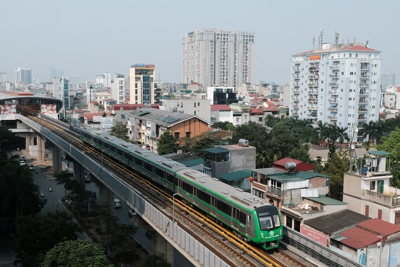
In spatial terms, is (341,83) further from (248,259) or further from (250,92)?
(250,92)

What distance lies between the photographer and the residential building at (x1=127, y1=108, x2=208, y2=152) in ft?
214

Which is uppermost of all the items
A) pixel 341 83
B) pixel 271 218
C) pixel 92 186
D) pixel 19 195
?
pixel 341 83

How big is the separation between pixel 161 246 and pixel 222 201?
357 inches

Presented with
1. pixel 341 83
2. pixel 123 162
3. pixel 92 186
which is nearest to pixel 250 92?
pixel 341 83

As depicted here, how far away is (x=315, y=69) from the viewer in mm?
91312

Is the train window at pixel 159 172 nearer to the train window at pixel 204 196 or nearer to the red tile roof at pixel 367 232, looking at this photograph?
the train window at pixel 204 196

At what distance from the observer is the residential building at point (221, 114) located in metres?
98.2

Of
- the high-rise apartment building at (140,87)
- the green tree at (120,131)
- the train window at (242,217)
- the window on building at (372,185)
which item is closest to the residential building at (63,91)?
the high-rise apartment building at (140,87)

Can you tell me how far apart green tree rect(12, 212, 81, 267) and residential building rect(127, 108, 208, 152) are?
3663 centimetres

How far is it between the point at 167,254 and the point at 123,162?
47.2 ft

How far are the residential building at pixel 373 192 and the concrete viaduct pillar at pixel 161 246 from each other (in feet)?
43.2

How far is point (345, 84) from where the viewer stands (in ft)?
275

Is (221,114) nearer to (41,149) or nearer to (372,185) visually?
(41,149)

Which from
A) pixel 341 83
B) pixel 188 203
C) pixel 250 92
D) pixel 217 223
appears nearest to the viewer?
pixel 217 223
